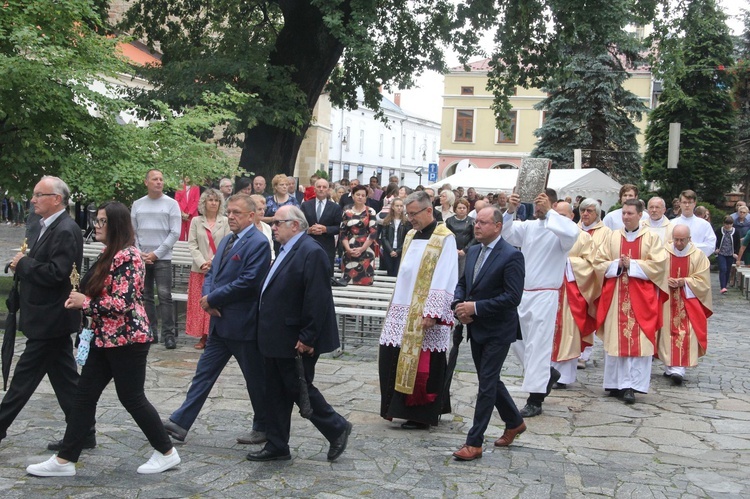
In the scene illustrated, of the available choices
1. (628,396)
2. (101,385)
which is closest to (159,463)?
(101,385)

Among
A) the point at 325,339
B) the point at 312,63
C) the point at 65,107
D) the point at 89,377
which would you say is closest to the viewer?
the point at 89,377

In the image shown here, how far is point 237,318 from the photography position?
691 cm

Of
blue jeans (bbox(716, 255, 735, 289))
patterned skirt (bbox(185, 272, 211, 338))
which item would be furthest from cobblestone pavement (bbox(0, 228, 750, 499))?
blue jeans (bbox(716, 255, 735, 289))

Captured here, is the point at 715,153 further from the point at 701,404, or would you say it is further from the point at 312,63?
the point at 701,404

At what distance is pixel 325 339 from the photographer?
6555 mm

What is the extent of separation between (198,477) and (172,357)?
172 inches

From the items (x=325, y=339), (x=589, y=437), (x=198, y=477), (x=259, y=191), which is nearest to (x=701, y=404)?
(x=589, y=437)

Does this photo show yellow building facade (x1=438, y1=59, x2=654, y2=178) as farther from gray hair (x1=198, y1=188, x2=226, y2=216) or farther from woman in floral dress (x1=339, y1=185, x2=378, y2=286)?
gray hair (x1=198, y1=188, x2=226, y2=216)

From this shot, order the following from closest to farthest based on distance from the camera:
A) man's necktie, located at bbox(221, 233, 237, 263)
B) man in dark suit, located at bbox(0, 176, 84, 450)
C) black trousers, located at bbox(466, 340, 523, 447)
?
man in dark suit, located at bbox(0, 176, 84, 450) → black trousers, located at bbox(466, 340, 523, 447) → man's necktie, located at bbox(221, 233, 237, 263)

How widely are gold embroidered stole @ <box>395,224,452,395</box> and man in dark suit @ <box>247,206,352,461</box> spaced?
1.03 m

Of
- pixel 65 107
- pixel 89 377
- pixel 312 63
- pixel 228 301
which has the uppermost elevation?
pixel 312 63

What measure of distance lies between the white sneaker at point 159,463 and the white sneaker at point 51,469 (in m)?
0.43

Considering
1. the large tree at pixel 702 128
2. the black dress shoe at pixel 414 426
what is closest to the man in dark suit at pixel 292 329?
the black dress shoe at pixel 414 426

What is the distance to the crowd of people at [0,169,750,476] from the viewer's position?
6.14 meters
